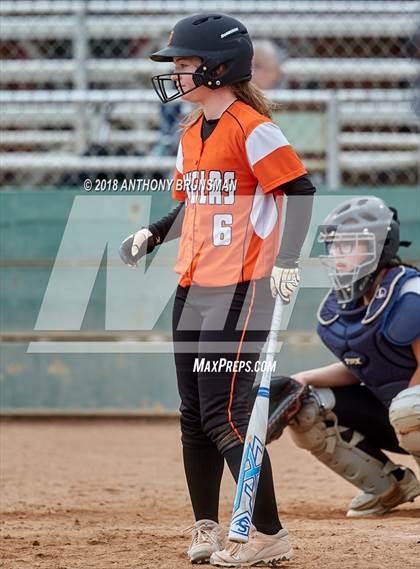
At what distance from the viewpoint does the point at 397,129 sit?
8977 millimetres

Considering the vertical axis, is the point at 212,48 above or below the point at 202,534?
above

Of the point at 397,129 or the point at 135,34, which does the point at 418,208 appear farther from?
the point at 135,34

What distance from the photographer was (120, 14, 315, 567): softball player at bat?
3512mm

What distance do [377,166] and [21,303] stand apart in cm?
303

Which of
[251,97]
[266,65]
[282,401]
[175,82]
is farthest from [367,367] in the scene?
[266,65]

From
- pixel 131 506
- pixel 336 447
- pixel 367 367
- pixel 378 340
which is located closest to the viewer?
pixel 378 340

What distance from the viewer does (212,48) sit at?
357cm

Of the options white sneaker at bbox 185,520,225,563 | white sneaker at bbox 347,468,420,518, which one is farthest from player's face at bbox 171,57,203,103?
white sneaker at bbox 347,468,420,518

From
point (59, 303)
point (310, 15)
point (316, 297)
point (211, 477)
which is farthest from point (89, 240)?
point (211, 477)

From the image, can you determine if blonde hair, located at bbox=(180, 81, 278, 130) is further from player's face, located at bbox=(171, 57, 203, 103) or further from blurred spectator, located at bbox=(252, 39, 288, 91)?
blurred spectator, located at bbox=(252, 39, 288, 91)

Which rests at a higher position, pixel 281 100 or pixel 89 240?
pixel 281 100

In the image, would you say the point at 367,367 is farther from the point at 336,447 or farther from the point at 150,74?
the point at 150,74

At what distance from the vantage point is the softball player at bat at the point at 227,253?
3.51m

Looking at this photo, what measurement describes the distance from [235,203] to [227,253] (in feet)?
0.57
